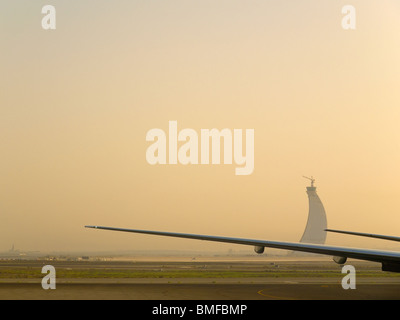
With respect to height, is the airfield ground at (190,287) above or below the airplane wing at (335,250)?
below

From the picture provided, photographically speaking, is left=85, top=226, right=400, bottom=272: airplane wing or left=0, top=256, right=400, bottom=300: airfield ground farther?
left=0, top=256, right=400, bottom=300: airfield ground

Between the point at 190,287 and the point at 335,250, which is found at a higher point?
the point at 335,250

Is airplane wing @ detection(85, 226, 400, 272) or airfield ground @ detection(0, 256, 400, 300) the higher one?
airplane wing @ detection(85, 226, 400, 272)

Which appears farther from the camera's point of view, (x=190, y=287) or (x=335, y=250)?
(x=190, y=287)

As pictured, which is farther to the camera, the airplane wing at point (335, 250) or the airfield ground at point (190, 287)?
the airfield ground at point (190, 287)
